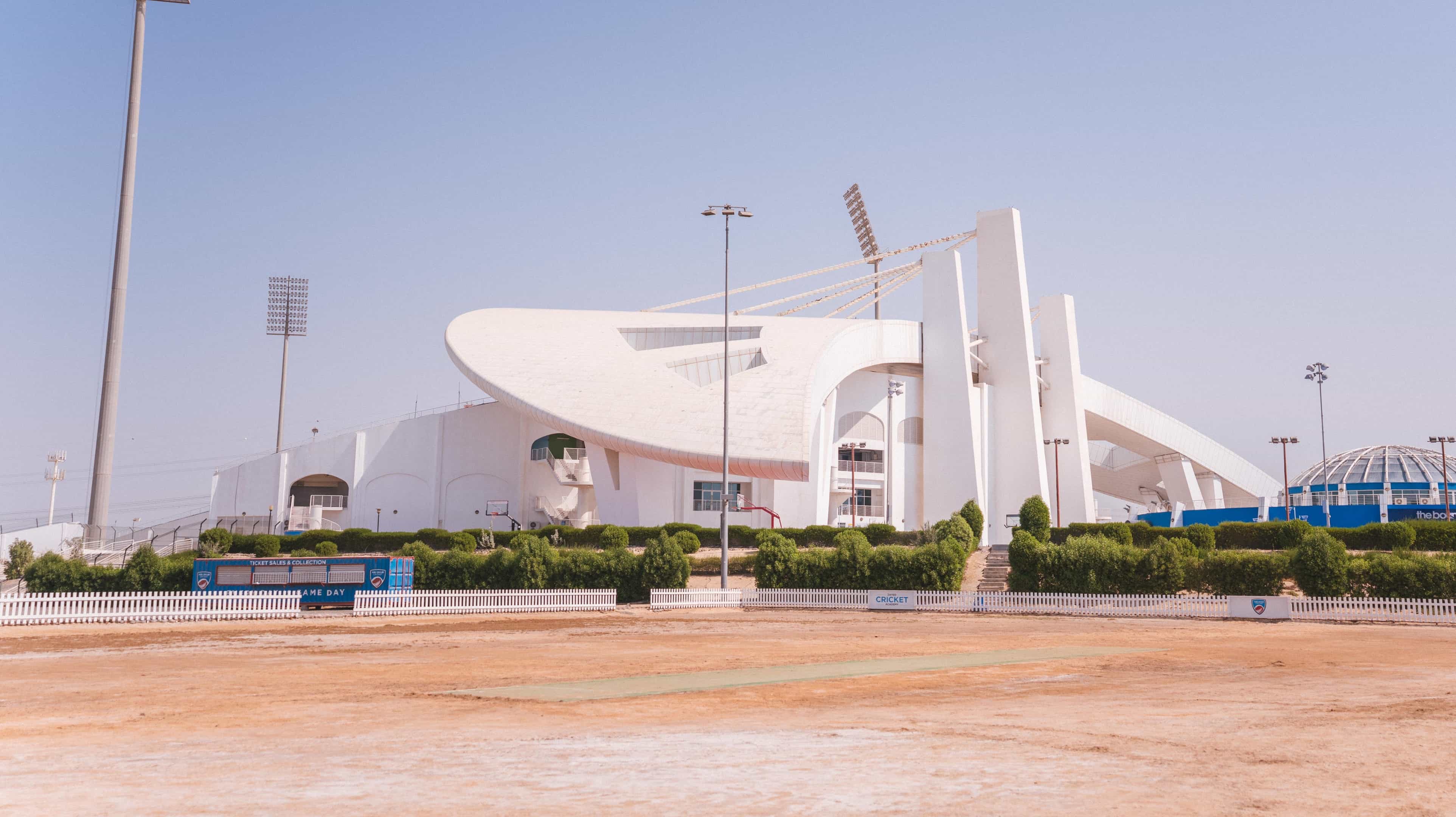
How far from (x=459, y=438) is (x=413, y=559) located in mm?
26038

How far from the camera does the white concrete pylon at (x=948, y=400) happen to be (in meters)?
57.8

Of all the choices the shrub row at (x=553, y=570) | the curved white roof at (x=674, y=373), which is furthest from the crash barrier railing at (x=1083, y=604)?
the curved white roof at (x=674, y=373)

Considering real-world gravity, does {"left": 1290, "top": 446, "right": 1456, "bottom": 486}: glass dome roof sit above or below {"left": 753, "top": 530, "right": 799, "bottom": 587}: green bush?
above

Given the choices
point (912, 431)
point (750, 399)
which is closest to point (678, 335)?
point (750, 399)

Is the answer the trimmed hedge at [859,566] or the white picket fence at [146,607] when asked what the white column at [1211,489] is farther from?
the white picket fence at [146,607]

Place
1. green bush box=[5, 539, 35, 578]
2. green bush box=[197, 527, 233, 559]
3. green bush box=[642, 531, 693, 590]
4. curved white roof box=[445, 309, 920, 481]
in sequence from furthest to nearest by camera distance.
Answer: curved white roof box=[445, 309, 920, 481], green bush box=[197, 527, 233, 559], green bush box=[5, 539, 35, 578], green bush box=[642, 531, 693, 590]

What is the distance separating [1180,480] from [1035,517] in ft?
104

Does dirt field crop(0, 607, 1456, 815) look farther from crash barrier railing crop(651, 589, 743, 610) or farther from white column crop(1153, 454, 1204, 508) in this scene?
white column crop(1153, 454, 1204, 508)

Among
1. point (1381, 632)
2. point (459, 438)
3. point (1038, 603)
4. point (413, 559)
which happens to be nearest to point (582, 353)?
point (459, 438)

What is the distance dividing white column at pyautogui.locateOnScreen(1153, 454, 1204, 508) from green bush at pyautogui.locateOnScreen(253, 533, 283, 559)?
5572cm

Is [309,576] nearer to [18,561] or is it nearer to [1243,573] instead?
[18,561]

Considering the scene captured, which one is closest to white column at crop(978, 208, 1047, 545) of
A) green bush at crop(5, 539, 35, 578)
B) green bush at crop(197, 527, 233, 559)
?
green bush at crop(197, 527, 233, 559)

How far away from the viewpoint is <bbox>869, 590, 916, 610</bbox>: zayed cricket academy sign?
34.9m

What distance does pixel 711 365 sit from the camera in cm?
5775
